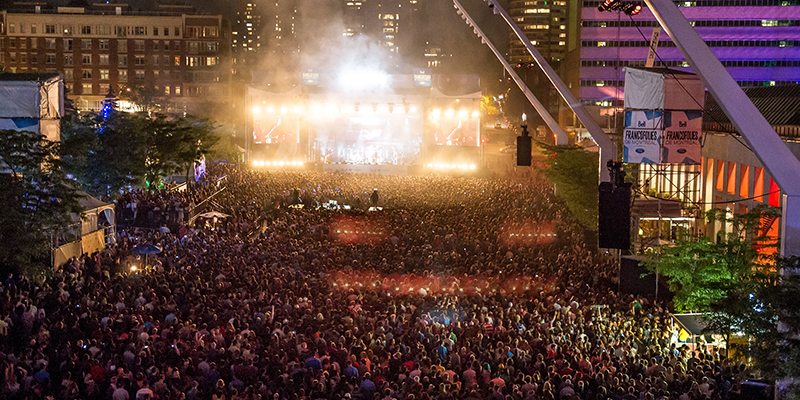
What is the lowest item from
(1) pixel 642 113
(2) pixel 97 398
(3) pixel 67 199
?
(2) pixel 97 398

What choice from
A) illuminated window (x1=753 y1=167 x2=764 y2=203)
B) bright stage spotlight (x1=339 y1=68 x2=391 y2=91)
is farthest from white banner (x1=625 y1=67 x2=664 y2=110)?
bright stage spotlight (x1=339 y1=68 x2=391 y2=91)

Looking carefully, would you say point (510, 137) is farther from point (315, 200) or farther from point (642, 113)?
point (642, 113)

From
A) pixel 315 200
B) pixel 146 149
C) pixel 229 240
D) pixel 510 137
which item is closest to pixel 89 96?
pixel 510 137

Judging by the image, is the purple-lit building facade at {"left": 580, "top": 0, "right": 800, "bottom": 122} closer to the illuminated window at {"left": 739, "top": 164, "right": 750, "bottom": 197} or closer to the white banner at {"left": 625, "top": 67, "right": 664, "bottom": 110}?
the illuminated window at {"left": 739, "top": 164, "right": 750, "bottom": 197}

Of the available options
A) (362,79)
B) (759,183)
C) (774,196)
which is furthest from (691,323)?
(362,79)

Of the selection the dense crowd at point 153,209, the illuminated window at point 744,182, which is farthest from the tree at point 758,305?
the dense crowd at point 153,209

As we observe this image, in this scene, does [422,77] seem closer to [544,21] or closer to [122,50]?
[122,50]
